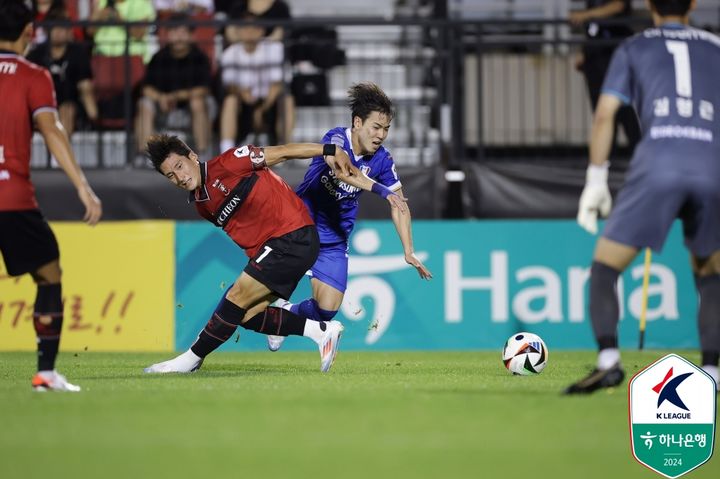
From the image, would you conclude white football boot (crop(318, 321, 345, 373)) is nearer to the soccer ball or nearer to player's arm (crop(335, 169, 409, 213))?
player's arm (crop(335, 169, 409, 213))

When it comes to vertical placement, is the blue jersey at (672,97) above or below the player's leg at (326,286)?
above

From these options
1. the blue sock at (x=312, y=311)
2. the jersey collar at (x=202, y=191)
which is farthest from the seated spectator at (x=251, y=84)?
the jersey collar at (x=202, y=191)

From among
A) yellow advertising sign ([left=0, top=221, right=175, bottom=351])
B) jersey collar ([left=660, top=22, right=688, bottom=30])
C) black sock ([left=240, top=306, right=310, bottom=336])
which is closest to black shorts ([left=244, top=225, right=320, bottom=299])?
black sock ([left=240, top=306, right=310, bottom=336])

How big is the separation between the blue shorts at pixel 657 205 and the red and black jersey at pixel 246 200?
3012 millimetres

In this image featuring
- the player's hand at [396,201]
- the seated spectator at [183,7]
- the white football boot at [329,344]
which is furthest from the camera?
the seated spectator at [183,7]

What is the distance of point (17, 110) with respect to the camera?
283 inches

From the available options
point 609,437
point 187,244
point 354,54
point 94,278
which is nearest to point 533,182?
point 354,54

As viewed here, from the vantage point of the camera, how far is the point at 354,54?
53.8ft

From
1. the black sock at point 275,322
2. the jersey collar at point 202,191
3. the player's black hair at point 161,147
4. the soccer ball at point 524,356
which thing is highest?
the player's black hair at point 161,147

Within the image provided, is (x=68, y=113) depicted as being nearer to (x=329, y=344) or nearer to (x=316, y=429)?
(x=329, y=344)

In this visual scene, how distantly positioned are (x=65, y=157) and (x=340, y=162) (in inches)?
85.3

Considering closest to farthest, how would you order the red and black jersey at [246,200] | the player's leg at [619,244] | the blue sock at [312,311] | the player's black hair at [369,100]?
1. the player's leg at [619,244]
2. the red and black jersey at [246,200]
3. the player's black hair at [369,100]
4. the blue sock at [312,311]

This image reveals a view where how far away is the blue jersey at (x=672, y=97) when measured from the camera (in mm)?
6516

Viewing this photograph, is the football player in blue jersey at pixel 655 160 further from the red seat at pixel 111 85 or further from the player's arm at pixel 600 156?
the red seat at pixel 111 85
